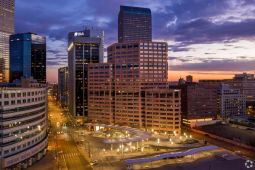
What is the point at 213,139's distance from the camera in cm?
14750

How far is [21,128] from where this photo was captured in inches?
3895

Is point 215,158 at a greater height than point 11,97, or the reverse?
point 11,97

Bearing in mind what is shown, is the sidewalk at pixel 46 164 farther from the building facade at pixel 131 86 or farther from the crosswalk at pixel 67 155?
the building facade at pixel 131 86

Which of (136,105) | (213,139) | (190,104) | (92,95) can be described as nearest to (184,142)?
(213,139)

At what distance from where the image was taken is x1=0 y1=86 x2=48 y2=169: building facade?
90938 mm

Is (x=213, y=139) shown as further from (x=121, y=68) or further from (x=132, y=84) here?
(x=121, y=68)

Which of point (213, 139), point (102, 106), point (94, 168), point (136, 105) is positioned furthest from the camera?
point (102, 106)

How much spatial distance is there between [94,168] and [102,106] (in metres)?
88.0

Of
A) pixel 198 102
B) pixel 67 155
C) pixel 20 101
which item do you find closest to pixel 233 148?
pixel 67 155

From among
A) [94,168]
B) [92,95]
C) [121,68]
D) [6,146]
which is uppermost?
[121,68]

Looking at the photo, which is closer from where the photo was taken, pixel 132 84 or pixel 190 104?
pixel 132 84

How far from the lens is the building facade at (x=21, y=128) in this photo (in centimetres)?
9094

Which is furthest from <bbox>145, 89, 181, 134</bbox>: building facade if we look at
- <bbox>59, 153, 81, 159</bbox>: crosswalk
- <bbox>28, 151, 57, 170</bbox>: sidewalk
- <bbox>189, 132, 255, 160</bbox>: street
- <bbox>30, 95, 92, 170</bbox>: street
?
<bbox>28, 151, 57, 170</bbox>: sidewalk

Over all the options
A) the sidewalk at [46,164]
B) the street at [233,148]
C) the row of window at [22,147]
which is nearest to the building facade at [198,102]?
the street at [233,148]
